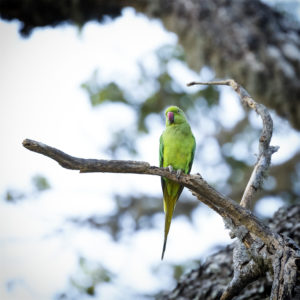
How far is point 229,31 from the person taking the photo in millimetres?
5789

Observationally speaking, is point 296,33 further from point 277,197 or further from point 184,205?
point 184,205

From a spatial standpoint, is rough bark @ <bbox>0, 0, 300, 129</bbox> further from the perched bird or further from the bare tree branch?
the bare tree branch

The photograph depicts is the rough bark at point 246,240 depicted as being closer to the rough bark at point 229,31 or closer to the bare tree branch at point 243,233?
the bare tree branch at point 243,233

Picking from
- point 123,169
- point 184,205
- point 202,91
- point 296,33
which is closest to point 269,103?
point 296,33

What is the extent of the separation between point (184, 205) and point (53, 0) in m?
4.62

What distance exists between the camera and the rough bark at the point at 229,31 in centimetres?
571

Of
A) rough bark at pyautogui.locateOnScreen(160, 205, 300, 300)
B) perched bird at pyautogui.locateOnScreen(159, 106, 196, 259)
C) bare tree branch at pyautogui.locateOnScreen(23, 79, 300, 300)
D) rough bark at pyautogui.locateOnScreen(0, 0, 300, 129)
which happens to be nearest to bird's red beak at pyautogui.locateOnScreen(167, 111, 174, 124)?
perched bird at pyautogui.locateOnScreen(159, 106, 196, 259)

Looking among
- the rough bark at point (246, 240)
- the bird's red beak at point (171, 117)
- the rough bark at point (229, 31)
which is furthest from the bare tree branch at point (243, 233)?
the rough bark at point (229, 31)

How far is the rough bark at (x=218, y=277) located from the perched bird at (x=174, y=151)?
30.3 inches

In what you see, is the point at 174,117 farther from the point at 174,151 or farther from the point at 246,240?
the point at 246,240

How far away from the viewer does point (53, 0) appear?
6.11 metres

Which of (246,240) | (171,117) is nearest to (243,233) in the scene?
(246,240)

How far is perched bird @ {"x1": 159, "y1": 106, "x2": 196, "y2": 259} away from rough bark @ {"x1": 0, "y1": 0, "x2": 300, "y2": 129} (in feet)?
5.33

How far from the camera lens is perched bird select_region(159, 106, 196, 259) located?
4.51m
